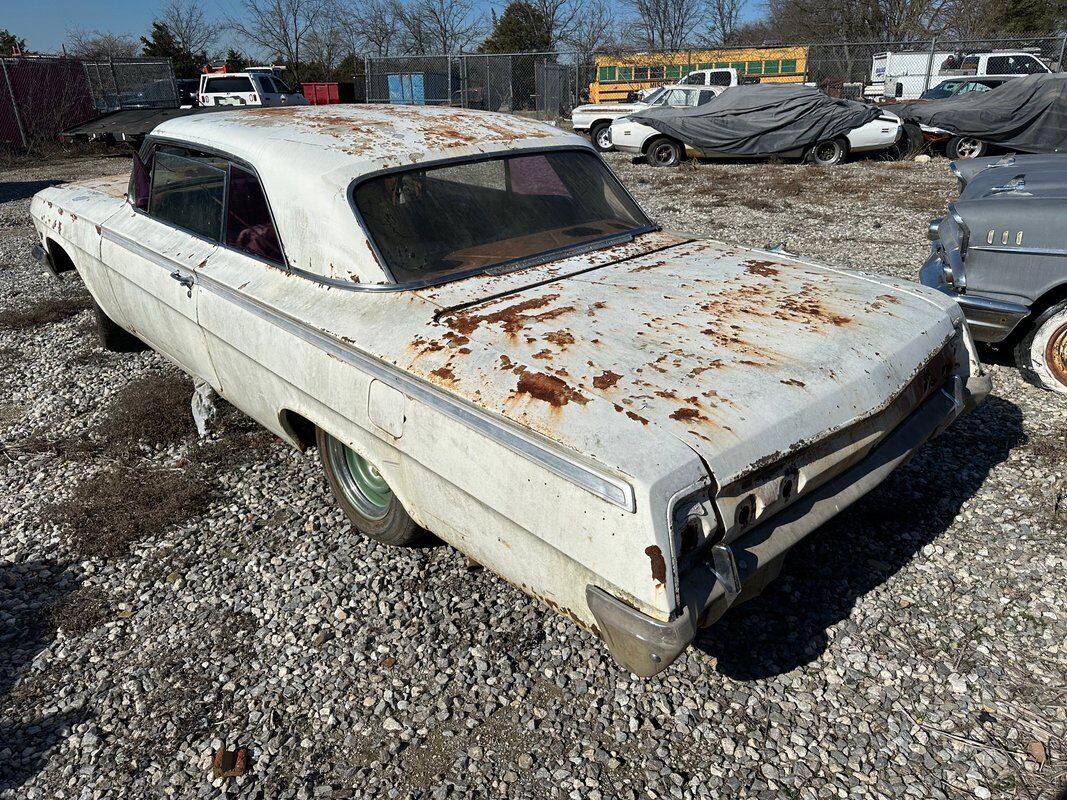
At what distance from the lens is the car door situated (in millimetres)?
3596

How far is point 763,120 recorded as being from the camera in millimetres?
13633

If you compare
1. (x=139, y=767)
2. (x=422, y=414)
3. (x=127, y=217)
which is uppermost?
(x=127, y=217)

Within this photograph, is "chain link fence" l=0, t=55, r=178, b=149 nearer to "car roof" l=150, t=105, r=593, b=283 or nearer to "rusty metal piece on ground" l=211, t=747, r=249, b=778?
"car roof" l=150, t=105, r=593, b=283

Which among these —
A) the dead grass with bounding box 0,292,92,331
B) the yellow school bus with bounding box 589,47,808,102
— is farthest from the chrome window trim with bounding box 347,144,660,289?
the yellow school bus with bounding box 589,47,808,102

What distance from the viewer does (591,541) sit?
1988 mm

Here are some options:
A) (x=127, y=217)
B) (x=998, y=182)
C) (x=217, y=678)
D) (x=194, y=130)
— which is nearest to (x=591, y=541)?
(x=217, y=678)

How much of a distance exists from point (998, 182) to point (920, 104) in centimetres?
1081

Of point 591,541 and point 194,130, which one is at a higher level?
point 194,130

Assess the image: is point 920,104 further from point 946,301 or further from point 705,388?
point 705,388

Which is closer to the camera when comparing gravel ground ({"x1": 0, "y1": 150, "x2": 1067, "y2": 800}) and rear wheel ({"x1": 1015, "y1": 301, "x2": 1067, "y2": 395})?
gravel ground ({"x1": 0, "y1": 150, "x2": 1067, "y2": 800})

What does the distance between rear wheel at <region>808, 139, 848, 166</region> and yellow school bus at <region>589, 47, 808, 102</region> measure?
11381 mm

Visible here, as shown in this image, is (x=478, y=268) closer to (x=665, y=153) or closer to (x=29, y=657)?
(x=29, y=657)

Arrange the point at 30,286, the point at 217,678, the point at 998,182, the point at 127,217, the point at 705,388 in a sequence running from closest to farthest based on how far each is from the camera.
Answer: the point at 705,388
the point at 217,678
the point at 127,217
the point at 998,182
the point at 30,286

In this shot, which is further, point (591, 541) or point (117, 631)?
point (117, 631)
